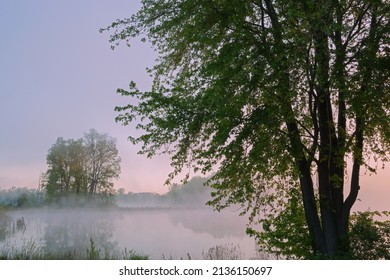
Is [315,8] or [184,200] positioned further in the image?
[184,200]

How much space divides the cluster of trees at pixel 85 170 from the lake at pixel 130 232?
185 centimetres

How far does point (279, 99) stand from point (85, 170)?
30.4 m

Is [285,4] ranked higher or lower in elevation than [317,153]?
higher

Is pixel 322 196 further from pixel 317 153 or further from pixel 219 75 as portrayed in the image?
pixel 219 75

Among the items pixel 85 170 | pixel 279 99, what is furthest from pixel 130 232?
pixel 279 99

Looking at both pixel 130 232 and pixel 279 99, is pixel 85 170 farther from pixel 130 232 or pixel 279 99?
pixel 279 99

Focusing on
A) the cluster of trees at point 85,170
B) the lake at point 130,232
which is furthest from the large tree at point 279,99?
the cluster of trees at point 85,170

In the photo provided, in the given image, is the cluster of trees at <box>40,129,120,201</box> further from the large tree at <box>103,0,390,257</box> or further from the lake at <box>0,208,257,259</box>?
the large tree at <box>103,0,390,257</box>

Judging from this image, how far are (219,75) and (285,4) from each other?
8.98 feet

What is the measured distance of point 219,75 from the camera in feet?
37.3

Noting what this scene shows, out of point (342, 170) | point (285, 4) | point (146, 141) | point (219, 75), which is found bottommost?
point (342, 170)

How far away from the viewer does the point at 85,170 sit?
38.5 metres

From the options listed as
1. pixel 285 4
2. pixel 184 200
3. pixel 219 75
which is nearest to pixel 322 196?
pixel 219 75

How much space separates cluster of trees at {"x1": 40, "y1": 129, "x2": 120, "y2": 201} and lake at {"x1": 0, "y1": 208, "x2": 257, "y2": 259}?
1.85 m
